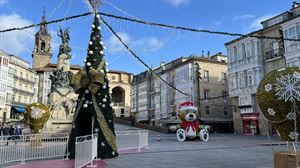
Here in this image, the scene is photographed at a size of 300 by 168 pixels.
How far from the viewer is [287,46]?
107 ft

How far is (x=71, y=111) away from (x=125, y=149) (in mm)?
14024

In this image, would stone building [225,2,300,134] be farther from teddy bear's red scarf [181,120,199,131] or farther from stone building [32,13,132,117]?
stone building [32,13,132,117]

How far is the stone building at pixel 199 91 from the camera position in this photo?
1873 inches

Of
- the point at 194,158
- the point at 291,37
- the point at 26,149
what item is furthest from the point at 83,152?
the point at 291,37

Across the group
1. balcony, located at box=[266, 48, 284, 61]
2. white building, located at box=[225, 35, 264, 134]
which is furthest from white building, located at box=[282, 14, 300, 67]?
white building, located at box=[225, 35, 264, 134]

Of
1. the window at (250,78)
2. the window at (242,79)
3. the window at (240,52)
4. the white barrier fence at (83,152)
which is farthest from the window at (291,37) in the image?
the white barrier fence at (83,152)

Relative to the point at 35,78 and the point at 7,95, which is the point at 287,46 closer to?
the point at 7,95

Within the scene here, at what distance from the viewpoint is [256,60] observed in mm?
36750

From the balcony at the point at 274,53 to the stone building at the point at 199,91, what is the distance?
8.10 meters

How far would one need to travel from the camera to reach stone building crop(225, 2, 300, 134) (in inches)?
1286

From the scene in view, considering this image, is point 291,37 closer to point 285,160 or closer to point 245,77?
point 245,77

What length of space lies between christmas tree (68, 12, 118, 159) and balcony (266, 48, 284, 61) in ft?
90.3

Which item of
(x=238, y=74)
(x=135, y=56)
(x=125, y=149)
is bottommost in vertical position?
(x=125, y=149)

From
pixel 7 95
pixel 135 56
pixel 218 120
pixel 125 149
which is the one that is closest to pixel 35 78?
pixel 7 95
